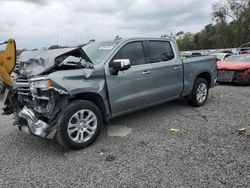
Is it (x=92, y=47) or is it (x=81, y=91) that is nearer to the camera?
(x=81, y=91)

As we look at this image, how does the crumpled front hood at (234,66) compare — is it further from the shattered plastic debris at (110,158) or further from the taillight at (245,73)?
the shattered plastic debris at (110,158)

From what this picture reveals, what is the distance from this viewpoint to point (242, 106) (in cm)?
736

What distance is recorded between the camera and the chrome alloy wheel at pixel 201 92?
731cm

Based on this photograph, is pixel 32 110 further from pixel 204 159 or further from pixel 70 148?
pixel 204 159

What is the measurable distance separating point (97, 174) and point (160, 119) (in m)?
2.79

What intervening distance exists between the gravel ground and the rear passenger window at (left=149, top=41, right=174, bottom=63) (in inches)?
54.9

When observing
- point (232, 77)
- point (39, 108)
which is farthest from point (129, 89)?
point (232, 77)

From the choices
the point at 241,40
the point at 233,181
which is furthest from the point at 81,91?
the point at 241,40

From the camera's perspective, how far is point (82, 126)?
4.64 m

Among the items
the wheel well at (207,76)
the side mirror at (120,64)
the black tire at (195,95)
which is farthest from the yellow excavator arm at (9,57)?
the wheel well at (207,76)

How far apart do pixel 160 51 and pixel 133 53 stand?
893mm

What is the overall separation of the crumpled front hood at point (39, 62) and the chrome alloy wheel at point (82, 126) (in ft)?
3.12

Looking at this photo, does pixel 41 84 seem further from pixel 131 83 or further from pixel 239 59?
pixel 239 59

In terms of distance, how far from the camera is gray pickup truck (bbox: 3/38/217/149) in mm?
4391
